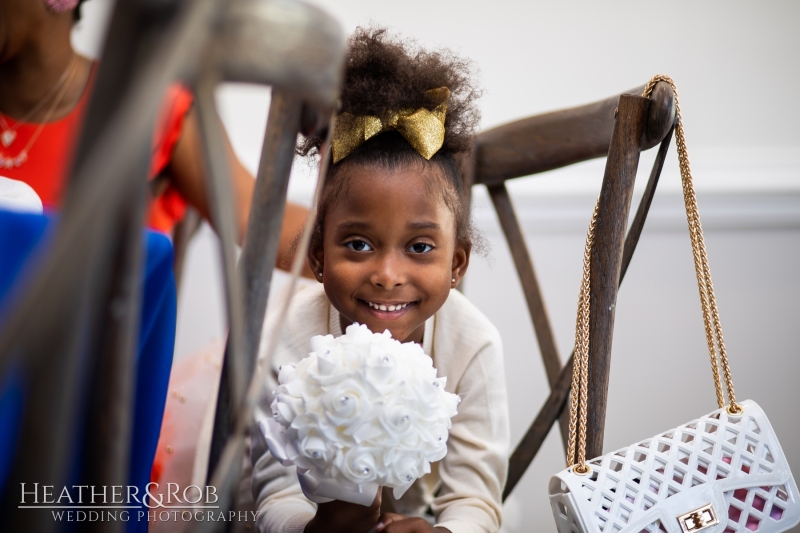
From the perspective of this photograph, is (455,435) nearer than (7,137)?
Yes

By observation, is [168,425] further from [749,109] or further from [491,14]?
[749,109]

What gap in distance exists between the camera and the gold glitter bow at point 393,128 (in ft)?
2.81

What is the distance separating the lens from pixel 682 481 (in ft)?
2.10

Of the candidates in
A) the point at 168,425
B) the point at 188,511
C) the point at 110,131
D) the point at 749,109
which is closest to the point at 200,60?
the point at 110,131

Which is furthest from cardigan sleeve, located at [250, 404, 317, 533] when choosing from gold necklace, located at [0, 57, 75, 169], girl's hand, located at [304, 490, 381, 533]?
gold necklace, located at [0, 57, 75, 169]

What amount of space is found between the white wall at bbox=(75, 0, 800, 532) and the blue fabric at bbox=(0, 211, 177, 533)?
1144mm

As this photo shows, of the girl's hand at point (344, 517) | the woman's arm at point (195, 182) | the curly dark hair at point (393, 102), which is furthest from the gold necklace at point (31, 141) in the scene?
the girl's hand at point (344, 517)

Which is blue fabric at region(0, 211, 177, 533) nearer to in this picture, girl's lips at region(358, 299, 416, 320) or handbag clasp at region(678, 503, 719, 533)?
girl's lips at region(358, 299, 416, 320)

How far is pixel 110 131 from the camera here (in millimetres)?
229

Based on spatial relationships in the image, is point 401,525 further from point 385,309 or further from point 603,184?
point 603,184

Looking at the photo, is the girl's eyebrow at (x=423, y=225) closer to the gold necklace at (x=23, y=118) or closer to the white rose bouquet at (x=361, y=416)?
the white rose bouquet at (x=361, y=416)

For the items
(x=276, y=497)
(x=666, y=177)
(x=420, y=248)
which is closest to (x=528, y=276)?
(x=420, y=248)

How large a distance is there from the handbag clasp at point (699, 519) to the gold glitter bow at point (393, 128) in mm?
487

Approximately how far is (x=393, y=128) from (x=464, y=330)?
0.30 m
